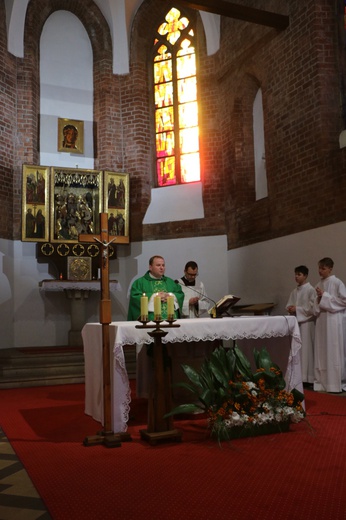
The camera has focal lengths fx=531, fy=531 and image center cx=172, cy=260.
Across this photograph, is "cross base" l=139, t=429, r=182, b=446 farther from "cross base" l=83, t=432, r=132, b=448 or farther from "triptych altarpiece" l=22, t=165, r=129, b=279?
"triptych altarpiece" l=22, t=165, r=129, b=279

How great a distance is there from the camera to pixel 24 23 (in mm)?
13438

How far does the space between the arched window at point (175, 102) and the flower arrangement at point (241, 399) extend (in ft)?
29.3

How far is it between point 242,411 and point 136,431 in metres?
1.14

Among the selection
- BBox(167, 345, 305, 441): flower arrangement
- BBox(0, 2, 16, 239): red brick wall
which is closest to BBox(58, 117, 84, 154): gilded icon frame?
BBox(0, 2, 16, 239): red brick wall

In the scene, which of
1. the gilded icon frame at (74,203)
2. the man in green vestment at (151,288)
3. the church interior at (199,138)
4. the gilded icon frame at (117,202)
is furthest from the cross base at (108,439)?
the gilded icon frame at (117,202)

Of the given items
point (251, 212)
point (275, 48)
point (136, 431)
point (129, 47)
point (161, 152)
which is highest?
point (129, 47)

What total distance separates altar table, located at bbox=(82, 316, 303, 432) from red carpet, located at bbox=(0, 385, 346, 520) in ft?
1.19

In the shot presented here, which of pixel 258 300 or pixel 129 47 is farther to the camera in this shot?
pixel 129 47

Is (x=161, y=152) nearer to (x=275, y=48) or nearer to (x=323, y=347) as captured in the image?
(x=275, y=48)

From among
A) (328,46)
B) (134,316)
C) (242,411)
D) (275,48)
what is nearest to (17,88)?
(275,48)

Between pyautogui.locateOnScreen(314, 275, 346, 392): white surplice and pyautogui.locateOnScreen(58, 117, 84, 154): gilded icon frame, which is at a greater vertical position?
pyautogui.locateOnScreen(58, 117, 84, 154): gilded icon frame

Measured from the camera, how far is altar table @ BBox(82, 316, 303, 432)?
4.91 meters

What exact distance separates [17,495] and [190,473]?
119 cm

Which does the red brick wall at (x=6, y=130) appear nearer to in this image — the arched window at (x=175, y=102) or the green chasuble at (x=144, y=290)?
→ the arched window at (x=175, y=102)
